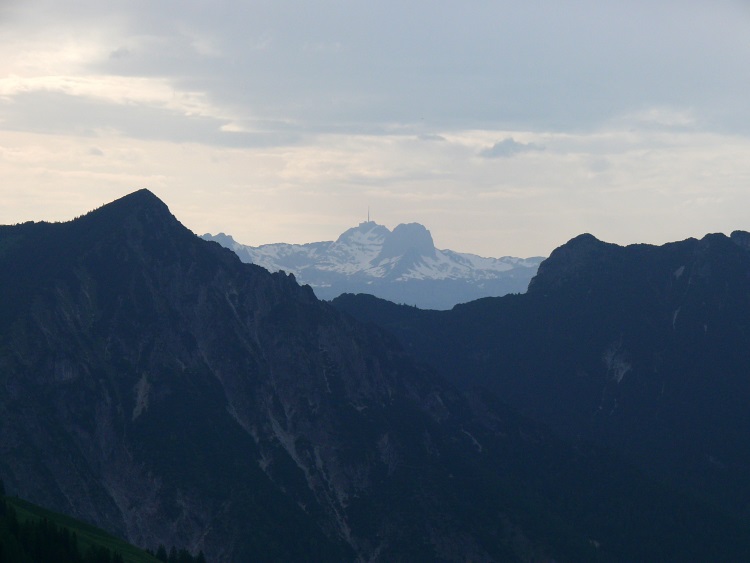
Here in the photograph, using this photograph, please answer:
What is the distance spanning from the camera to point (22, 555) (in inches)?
7766
